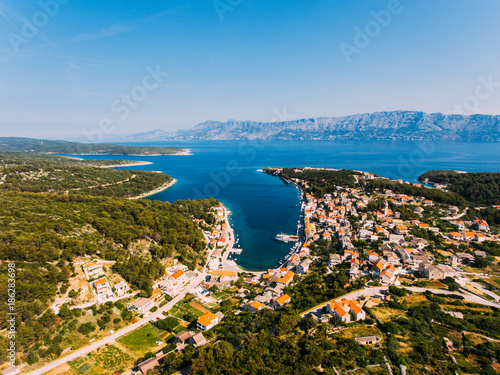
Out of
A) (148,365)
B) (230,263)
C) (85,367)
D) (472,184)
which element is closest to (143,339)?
(148,365)

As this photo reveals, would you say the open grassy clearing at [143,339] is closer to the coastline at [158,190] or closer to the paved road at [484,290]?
the paved road at [484,290]

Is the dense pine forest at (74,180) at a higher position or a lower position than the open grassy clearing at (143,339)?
higher

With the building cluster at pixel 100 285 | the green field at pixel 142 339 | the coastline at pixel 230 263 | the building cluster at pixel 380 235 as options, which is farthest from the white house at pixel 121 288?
the building cluster at pixel 380 235

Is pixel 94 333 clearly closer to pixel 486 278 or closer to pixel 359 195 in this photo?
pixel 486 278

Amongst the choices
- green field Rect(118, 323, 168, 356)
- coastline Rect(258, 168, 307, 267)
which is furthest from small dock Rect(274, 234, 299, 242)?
green field Rect(118, 323, 168, 356)

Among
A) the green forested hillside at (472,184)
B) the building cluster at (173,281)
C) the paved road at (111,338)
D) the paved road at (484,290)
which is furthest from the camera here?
the green forested hillside at (472,184)

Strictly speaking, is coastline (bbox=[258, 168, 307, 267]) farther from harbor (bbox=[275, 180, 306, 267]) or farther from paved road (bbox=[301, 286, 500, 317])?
paved road (bbox=[301, 286, 500, 317])

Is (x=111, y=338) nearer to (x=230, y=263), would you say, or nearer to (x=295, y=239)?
(x=230, y=263)
